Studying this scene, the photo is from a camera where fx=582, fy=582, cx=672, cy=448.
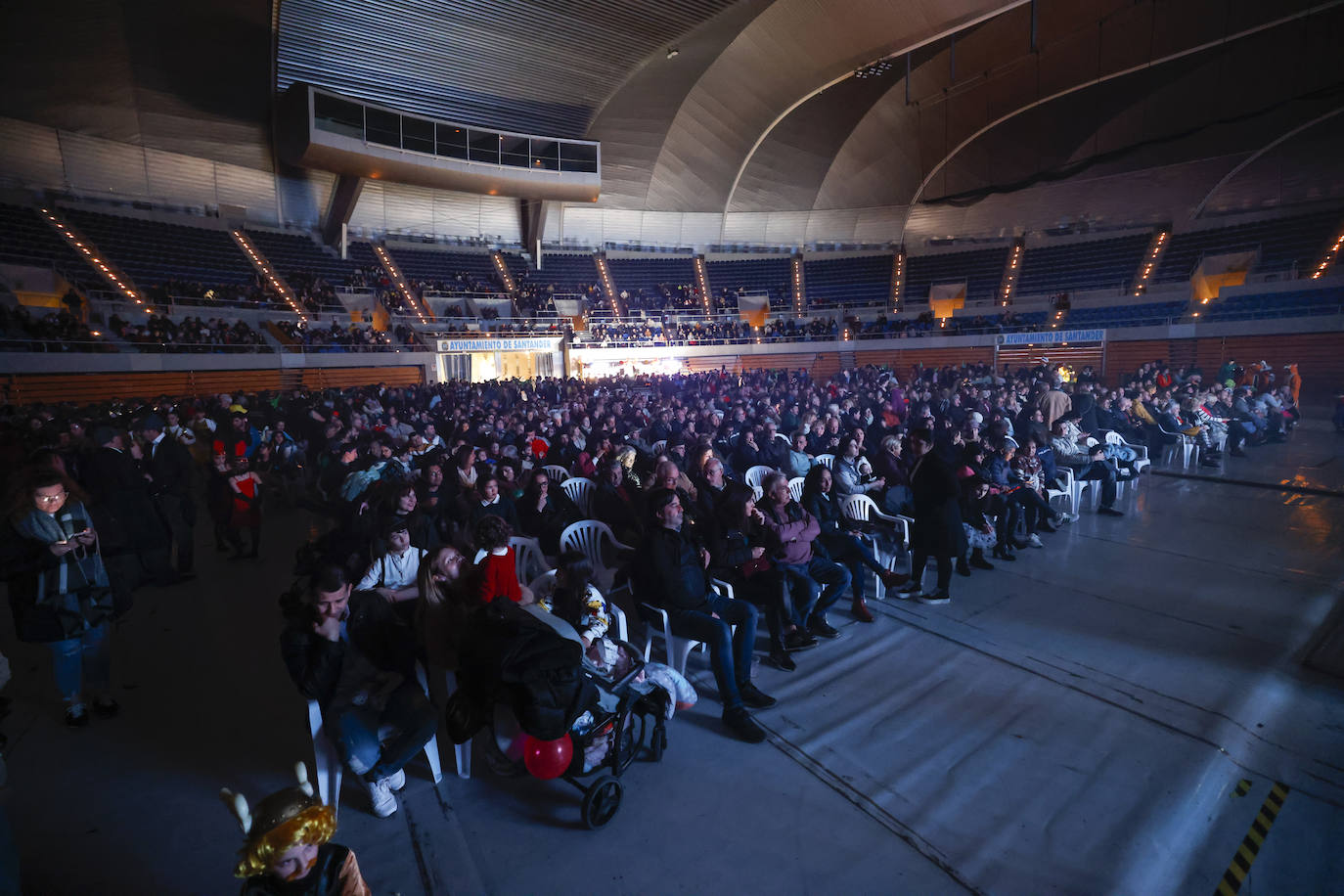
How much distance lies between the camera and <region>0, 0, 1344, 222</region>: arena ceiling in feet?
57.6

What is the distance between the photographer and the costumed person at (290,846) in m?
1.22

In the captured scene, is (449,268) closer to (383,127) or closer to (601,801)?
(383,127)

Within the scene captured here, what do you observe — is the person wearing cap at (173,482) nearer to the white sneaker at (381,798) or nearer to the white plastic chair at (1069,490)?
the white sneaker at (381,798)

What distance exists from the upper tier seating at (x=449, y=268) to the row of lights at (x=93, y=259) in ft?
31.6

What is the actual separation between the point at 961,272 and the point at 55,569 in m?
31.4

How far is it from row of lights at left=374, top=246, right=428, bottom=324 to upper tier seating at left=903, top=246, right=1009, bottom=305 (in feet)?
74.1

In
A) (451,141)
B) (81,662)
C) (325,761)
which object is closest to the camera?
(325,761)

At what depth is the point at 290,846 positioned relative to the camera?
124 cm

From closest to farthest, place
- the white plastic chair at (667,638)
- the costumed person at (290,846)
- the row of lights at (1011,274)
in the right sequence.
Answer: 1. the costumed person at (290,846)
2. the white plastic chair at (667,638)
3. the row of lights at (1011,274)

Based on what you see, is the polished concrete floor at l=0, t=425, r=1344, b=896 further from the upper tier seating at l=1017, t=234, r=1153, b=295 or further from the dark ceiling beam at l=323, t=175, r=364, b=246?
the dark ceiling beam at l=323, t=175, r=364, b=246

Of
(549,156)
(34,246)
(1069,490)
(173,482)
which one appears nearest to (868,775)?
(1069,490)

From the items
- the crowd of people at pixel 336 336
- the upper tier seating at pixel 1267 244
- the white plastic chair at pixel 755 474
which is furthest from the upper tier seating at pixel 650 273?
the white plastic chair at pixel 755 474

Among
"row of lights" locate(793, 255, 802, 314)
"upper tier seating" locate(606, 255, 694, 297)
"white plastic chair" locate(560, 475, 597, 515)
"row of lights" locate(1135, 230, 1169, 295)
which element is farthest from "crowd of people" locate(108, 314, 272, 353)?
"row of lights" locate(1135, 230, 1169, 295)

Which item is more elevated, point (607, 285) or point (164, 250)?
point (607, 285)
